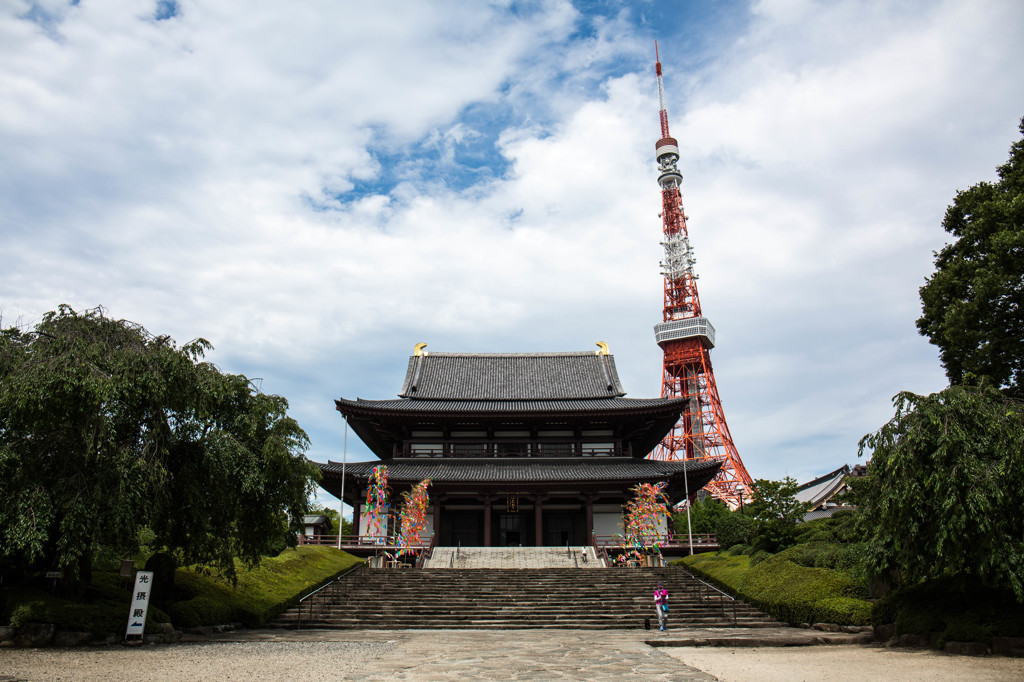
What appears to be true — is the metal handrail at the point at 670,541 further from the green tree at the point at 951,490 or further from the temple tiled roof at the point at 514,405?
the green tree at the point at 951,490

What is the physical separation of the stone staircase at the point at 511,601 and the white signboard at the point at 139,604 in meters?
6.06

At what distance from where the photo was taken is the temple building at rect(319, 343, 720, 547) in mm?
32125

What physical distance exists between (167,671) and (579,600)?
45.3 feet

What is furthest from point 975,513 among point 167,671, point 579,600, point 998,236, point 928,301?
Answer: point 167,671

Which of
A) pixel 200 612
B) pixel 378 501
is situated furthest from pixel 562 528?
pixel 200 612

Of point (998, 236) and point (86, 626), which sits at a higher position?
point (998, 236)

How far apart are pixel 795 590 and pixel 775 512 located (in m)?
6.55

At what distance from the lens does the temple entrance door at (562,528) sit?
3422cm

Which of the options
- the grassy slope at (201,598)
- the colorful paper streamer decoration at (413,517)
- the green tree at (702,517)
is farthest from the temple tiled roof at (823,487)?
the grassy slope at (201,598)

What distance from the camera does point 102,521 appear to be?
13.1 meters

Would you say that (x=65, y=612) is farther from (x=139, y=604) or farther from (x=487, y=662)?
(x=487, y=662)

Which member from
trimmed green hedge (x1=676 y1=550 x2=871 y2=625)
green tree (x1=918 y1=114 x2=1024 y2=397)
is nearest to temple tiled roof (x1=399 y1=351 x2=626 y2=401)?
trimmed green hedge (x1=676 y1=550 x2=871 y2=625)

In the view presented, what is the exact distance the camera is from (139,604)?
14.0 m

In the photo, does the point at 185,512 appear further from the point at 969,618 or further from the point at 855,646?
the point at 969,618
